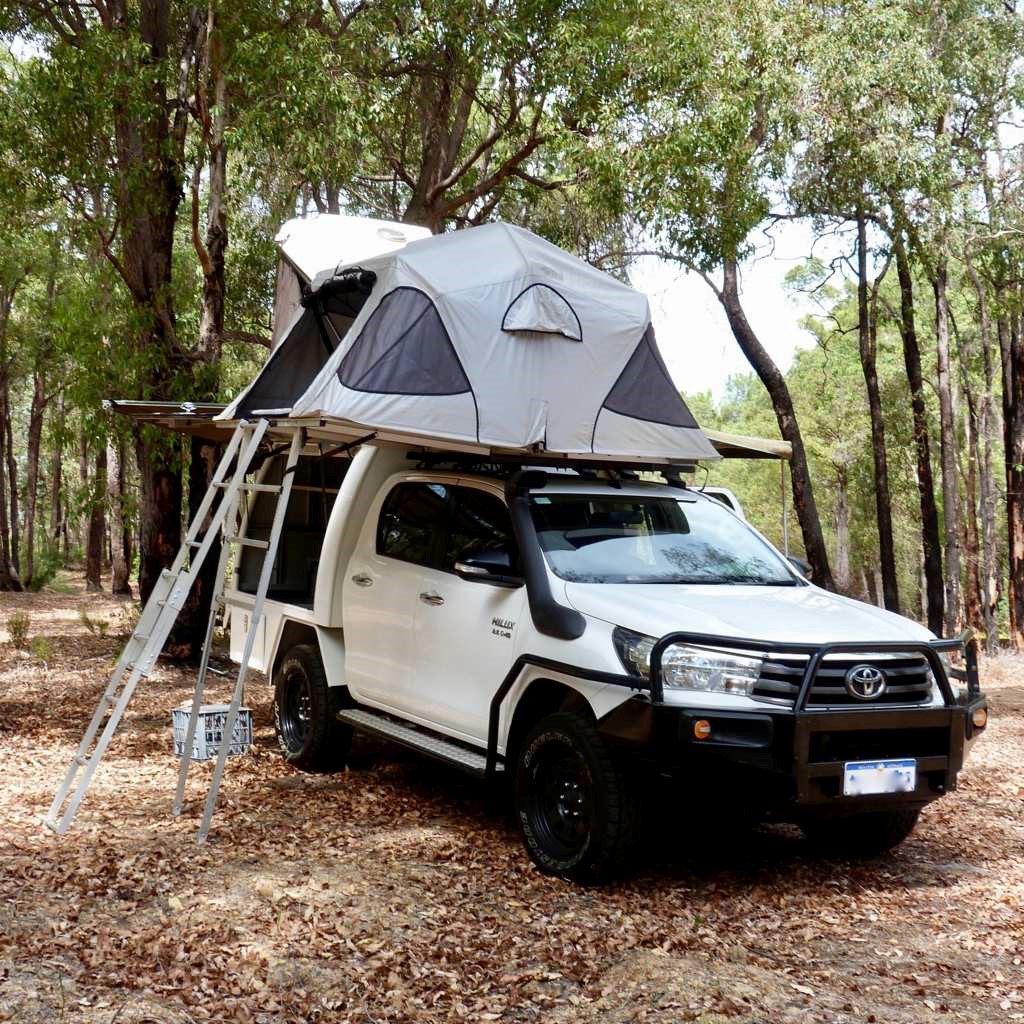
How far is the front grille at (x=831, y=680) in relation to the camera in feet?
16.5

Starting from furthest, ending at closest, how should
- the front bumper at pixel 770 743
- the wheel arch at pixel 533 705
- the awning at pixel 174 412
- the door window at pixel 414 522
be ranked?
1. the awning at pixel 174 412
2. the door window at pixel 414 522
3. the wheel arch at pixel 533 705
4. the front bumper at pixel 770 743

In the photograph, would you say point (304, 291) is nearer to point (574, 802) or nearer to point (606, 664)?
point (606, 664)

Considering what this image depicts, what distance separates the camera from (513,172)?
14.7 meters

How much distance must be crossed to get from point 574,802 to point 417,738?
1.37 m

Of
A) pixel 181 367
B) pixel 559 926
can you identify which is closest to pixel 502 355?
pixel 559 926

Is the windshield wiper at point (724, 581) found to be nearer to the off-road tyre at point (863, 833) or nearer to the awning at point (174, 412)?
the off-road tyre at point (863, 833)

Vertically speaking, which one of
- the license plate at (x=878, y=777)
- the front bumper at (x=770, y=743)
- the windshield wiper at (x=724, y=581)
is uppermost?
the windshield wiper at (x=724, y=581)

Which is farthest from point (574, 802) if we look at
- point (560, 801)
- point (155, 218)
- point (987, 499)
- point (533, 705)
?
point (987, 499)

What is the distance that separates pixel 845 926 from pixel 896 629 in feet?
4.55

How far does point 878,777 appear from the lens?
512cm

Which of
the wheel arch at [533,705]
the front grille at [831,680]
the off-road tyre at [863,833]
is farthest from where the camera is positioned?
the off-road tyre at [863,833]

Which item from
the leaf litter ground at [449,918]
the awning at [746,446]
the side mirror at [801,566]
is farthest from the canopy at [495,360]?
the awning at [746,446]

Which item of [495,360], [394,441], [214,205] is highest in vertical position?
[214,205]

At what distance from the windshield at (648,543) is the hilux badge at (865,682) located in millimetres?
1165
